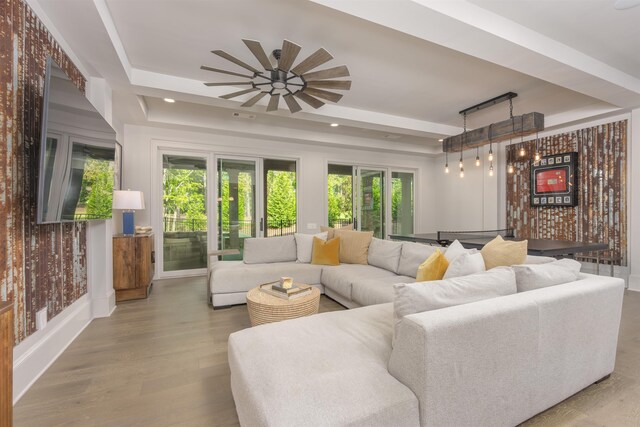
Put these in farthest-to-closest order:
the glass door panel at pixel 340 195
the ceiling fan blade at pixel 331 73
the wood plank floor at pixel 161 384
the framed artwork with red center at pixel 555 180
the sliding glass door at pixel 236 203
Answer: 1. the glass door panel at pixel 340 195
2. the sliding glass door at pixel 236 203
3. the framed artwork with red center at pixel 555 180
4. the ceiling fan blade at pixel 331 73
5. the wood plank floor at pixel 161 384

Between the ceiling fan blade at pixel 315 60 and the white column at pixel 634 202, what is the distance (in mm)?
4675

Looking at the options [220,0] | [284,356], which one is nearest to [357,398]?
[284,356]

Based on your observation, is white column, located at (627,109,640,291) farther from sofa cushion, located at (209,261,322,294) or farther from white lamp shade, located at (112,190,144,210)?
white lamp shade, located at (112,190,144,210)

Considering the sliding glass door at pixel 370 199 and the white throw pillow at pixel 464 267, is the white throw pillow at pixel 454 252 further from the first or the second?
the sliding glass door at pixel 370 199

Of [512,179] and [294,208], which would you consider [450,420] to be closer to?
[294,208]

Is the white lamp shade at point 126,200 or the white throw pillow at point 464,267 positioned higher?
the white lamp shade at point 126,200

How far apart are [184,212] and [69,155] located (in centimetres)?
317

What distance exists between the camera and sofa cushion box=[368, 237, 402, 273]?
351 centimetres

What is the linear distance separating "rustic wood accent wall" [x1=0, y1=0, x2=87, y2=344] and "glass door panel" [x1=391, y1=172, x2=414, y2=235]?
6.37 meters

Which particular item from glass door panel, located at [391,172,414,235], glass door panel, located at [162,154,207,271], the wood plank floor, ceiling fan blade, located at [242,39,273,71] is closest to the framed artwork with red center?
the wood plank floor

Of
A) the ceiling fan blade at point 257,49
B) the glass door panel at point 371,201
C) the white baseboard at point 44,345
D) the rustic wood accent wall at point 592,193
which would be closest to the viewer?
the white baseboard at point 44,345

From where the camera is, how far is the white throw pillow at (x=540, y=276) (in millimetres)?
1739

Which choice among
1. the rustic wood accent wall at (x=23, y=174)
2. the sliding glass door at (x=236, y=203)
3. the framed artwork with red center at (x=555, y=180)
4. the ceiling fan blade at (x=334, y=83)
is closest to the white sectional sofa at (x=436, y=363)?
the rustic wood accent wall at (x=23, y=174)

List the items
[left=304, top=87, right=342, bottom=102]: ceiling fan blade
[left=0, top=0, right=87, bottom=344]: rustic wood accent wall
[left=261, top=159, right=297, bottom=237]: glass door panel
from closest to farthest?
1. [left=0, top=0, right=87, bottom=344]: rustic wood accent wall
2. [left=304, top=87, right=342, bottom=102]: ceiling fan blade
3. [left=261, top=159, right=297, bottom=237]: glass door panel
